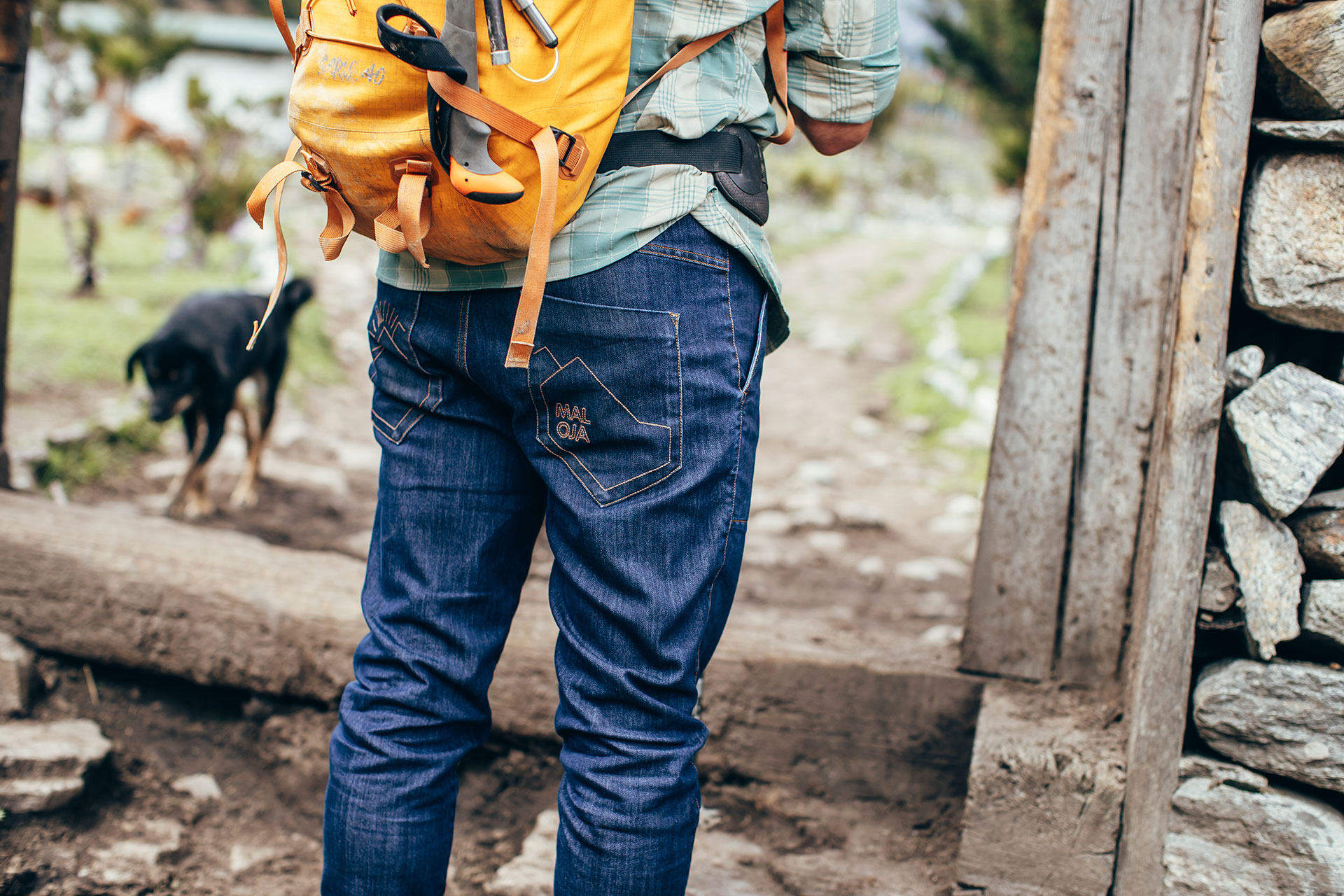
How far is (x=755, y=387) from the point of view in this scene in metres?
1.37

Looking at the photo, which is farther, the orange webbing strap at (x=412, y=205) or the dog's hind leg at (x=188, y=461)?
the dog's hind leg at (x=188, y=461)

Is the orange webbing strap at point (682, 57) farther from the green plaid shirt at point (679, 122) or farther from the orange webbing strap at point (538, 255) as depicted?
the orange webbing strap at point (538, 255)

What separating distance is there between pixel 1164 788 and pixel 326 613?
6.12 feet

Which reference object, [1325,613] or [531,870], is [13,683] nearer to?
[531,870]

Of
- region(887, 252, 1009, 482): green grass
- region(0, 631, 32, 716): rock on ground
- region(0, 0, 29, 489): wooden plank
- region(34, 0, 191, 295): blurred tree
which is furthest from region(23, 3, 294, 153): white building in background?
region(0, 631, 32, 716): rock on ground

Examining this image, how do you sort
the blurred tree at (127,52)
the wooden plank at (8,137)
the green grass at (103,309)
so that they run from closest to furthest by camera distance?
1. the wooden plank at (8,137)
2. the green grass at (103,309)
3. the blurred tree at (127,52)

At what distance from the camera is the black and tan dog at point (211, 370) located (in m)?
3.86

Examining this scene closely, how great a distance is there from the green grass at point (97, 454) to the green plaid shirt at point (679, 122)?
3129mm

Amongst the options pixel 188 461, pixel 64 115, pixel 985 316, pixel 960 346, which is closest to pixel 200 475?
pixel 188 461

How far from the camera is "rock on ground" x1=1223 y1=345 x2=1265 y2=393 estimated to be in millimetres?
1812

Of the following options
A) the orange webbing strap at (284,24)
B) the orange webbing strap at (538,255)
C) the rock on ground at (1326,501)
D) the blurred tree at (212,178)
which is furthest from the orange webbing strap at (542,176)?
the blurred tree at (212,178)

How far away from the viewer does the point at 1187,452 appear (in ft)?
5.85

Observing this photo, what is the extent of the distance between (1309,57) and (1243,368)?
21.1 inches

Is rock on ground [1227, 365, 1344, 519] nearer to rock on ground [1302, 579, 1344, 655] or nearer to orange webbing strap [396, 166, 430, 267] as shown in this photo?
rock on ground [1302, 579, 1344, 655]
